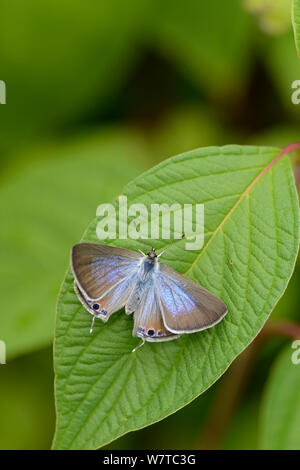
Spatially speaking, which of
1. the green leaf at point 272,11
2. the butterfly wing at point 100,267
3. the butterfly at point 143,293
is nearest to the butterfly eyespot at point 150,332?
the butterfly at point 143,293

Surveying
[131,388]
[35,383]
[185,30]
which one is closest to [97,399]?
[131,388]

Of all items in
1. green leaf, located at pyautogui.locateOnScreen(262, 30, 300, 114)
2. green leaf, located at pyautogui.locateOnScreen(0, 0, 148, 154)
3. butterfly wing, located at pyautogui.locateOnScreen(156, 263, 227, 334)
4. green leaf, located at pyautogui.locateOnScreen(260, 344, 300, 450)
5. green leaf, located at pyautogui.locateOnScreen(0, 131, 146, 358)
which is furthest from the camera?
green leaf, located at pyautogui.locateOnScreen(0, 0, 148, 154)

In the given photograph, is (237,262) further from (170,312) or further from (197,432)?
(197,432)

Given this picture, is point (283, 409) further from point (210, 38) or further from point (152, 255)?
point (210, 38)

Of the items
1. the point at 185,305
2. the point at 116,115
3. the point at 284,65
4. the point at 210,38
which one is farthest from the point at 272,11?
the point at 185,305

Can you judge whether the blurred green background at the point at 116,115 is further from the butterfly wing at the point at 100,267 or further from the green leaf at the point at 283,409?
the butterfly wing at the point at 100,267

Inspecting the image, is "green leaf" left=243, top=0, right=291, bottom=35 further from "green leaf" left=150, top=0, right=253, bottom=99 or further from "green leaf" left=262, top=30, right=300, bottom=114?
"green leaf" left=150, top=0, right=253, bottom=99

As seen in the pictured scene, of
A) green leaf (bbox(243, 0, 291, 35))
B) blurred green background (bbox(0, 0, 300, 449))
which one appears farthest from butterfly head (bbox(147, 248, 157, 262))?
green leaf (bbox(243, 0, 291, 35))
